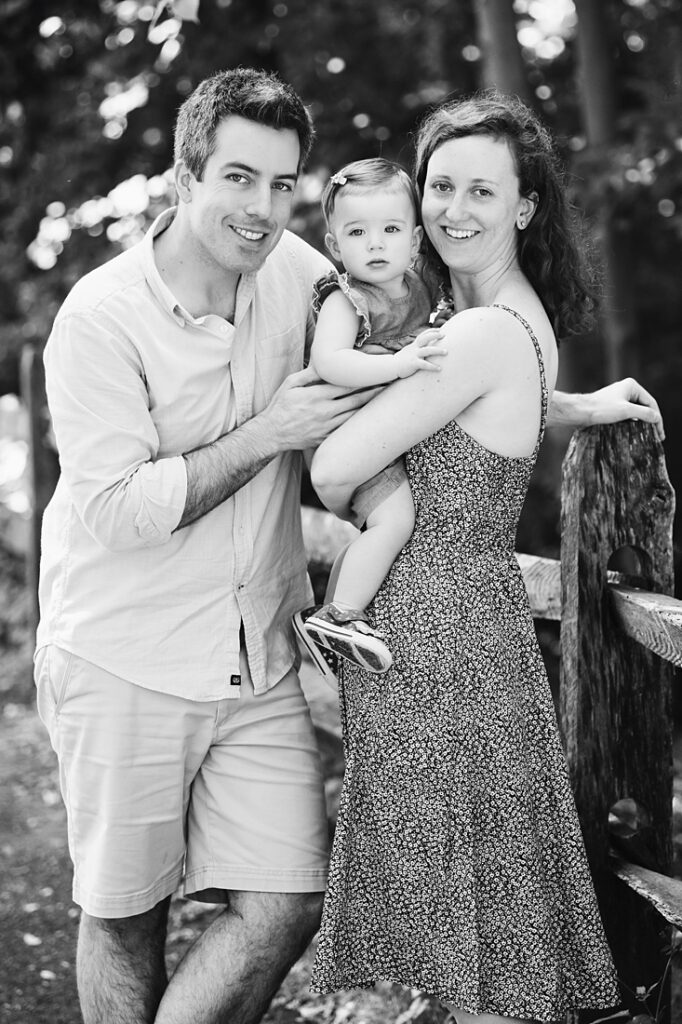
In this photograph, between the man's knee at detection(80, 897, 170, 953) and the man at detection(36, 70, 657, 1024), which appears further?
Answer: the man's knee at detection(80, 897, 170, 953)

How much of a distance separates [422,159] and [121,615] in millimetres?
1180

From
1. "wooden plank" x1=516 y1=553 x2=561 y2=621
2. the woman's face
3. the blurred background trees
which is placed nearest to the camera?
the woman's face

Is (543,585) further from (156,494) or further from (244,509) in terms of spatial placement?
(156,494)

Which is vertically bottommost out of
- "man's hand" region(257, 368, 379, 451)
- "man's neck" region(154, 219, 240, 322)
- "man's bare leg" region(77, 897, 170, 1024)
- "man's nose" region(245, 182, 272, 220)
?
"man's bare leg" region(77, 897, 170, 1024)

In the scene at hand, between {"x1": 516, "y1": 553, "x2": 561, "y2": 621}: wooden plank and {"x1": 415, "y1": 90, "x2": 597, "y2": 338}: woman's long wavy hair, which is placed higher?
{"x1": 415, "y1": 90, "x2": 597, "y2": 338}: woman's long wavy hair

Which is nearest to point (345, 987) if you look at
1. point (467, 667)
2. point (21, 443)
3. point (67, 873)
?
point (467, 667)

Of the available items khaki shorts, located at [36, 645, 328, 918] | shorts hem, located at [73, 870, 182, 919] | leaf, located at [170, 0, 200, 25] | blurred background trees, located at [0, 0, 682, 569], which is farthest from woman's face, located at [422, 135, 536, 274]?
blurred background trees, located at [0, 0, 682, 569]

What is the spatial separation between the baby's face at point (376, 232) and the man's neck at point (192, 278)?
0.31m

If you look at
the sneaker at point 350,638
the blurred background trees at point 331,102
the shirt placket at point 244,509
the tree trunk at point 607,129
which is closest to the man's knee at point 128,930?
the shirt placket at point 244,509

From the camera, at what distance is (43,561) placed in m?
2.78

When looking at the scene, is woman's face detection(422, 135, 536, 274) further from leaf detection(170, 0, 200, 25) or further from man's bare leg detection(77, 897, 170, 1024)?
man's bare leg detection(77, 897, 170, 1024)

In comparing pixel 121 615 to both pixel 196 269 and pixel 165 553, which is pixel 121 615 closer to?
pixel 165 553

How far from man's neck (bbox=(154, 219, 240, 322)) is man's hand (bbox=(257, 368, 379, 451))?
0.94 ft

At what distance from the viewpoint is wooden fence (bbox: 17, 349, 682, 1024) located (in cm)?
267
